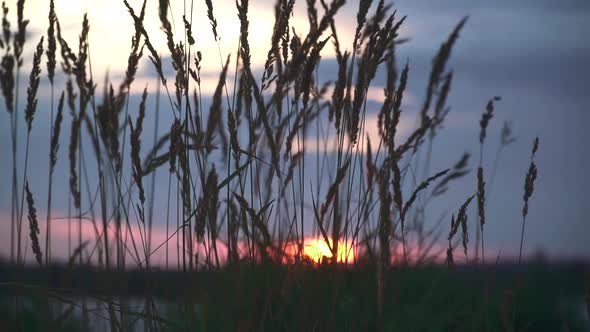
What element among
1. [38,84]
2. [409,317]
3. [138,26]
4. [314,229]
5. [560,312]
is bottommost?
[560,312]

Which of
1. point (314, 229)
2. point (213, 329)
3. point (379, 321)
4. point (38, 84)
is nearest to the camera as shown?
point (379, 321)

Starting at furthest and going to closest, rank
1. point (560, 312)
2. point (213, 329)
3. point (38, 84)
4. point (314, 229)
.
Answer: point (560, 312) → point (314, 229) → point (38, 84) → point (213, 329)

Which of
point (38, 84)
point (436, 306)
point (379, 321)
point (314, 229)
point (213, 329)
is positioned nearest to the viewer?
point (379, 321)

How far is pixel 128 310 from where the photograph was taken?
6.35 ft

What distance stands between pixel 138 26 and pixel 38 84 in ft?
1.78

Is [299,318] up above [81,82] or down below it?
below

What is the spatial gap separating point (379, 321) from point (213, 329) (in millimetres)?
570

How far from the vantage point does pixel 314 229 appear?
2.83 m

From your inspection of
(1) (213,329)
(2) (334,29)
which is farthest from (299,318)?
(2) (334,29)

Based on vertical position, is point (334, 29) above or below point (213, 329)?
above

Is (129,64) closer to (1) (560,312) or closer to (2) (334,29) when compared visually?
(2) (334,29)

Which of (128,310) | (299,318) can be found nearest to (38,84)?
(128,310)

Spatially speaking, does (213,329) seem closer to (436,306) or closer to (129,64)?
(129,64)

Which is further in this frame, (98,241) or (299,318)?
(98,241)
